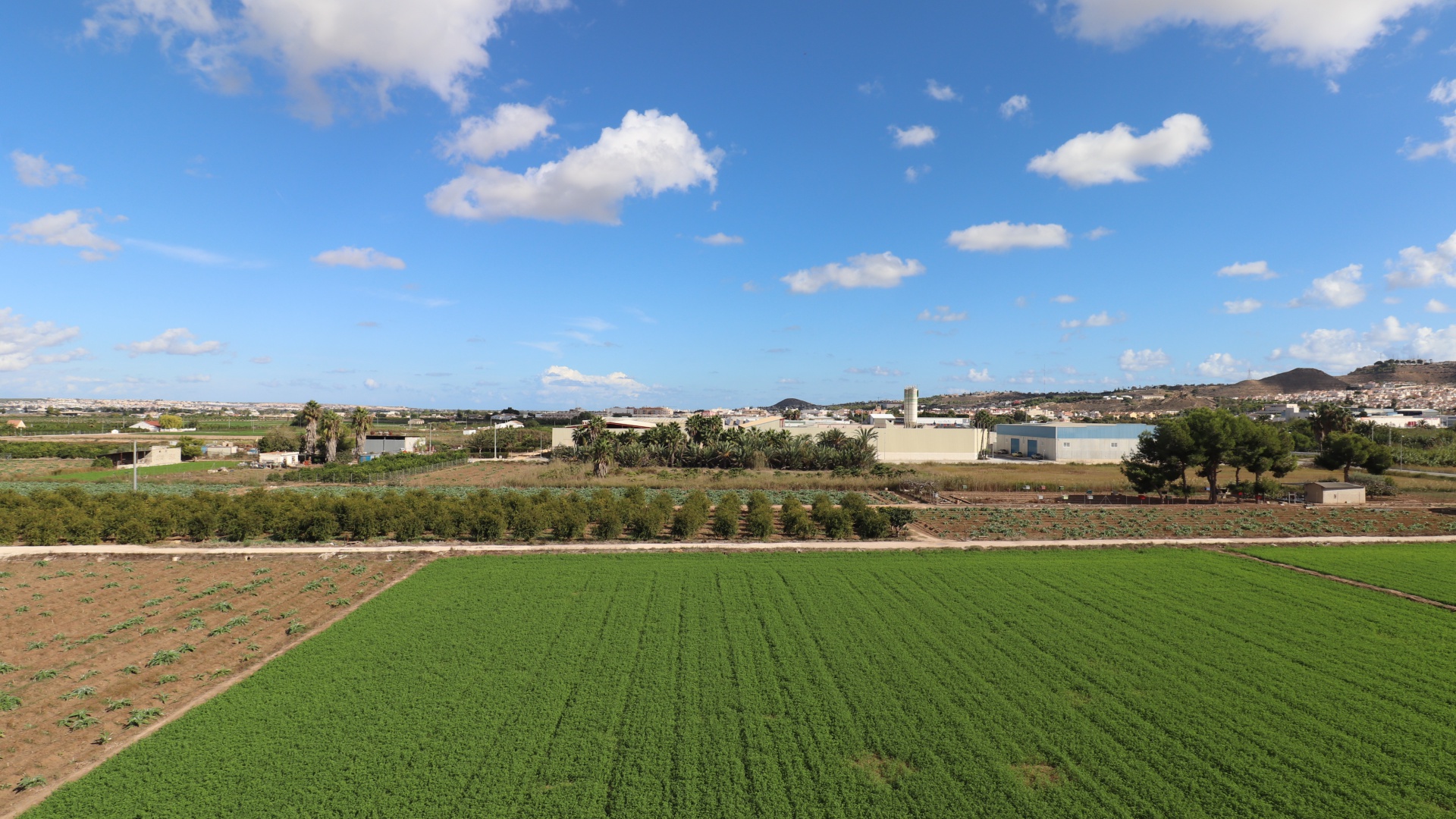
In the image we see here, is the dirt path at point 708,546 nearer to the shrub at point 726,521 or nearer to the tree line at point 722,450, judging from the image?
the shrub at point 726,521

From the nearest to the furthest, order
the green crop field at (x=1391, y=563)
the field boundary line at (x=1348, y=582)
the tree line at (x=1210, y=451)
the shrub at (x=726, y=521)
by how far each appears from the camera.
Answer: the field boundary line at (x=1348, y=582) → the green crop field at (x=1391, y=563) → the shrub at (x=726, y=521) → the tree line at (x=1210, y=451)

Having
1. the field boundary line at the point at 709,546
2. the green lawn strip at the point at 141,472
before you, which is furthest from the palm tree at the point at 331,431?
the field boundary line at the point at 709,546

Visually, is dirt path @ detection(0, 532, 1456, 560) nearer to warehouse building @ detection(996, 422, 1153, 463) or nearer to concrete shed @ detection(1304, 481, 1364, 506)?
concrete shed @ detection(1304, 481, 1364, 506)

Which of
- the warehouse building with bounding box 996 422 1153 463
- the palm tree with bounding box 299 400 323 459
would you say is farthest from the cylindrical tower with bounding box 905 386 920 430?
the palm tree with bounding box 299 400 323 459

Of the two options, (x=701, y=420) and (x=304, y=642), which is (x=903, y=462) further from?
(x=304, y=642)

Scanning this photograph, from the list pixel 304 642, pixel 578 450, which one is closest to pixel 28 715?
pixel 304 642
